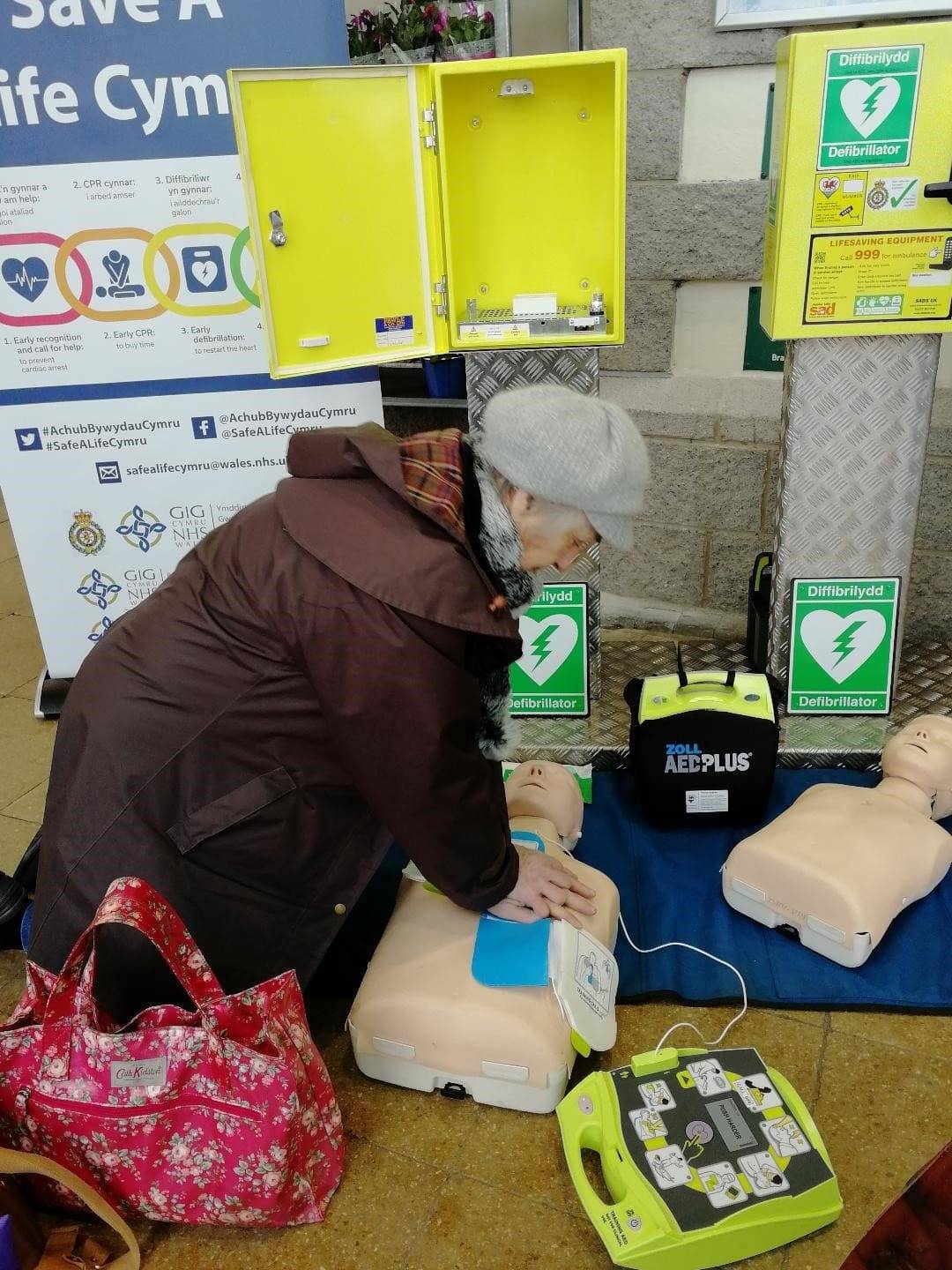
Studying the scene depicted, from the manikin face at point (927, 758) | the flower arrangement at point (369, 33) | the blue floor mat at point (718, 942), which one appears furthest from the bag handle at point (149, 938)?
the flower arrangement at point (369, 33)

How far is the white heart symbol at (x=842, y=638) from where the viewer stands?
293cm

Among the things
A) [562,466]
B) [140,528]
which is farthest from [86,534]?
[562,466]

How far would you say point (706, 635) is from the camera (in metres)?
3.86

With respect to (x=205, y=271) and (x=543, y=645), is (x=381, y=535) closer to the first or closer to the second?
(x=543, y=645)

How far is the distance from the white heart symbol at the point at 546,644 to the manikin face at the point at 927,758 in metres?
0.95

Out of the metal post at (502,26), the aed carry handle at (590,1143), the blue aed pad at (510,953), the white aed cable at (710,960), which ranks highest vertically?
the metal post at (502,26)

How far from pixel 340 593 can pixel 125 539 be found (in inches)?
77.9

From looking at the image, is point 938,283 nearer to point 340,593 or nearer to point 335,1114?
point 340,593

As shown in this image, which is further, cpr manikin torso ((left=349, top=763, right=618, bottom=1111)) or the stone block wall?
the stone block wall

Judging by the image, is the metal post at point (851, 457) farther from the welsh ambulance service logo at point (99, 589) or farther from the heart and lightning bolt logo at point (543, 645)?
the welsh ambulance service logo at point (99, 589)

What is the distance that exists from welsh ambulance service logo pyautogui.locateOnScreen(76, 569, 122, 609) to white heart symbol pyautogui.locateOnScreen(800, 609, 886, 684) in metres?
2.34

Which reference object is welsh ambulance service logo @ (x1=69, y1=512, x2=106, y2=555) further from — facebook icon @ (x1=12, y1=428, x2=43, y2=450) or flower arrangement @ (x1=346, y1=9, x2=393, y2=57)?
flower arrangement @ (x1=346, y1=9, x2=393, y2=57)

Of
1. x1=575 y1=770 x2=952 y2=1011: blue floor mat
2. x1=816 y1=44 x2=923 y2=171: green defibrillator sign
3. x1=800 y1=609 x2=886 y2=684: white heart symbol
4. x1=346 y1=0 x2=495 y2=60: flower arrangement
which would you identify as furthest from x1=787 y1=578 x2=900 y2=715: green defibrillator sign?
x1=346 y1=0 x2=495 y2=60: flower arrangement

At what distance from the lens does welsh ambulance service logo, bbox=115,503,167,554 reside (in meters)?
3.42
